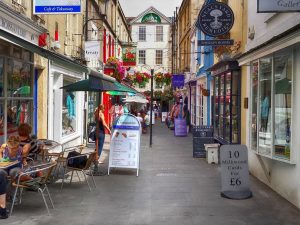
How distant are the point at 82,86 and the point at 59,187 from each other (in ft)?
7.57

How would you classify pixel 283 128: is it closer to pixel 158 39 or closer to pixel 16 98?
pixel 16 98

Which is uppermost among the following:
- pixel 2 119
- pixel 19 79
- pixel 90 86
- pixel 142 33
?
pixel 142 33

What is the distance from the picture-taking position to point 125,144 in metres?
10.7

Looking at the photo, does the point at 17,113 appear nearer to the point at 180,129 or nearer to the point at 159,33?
the point at 180,129

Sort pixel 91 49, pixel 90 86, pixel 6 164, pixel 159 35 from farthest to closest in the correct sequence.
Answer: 1. pixel 159 35
2. pixel 91 49
3. pixel 90 86
4. pixel 6 164

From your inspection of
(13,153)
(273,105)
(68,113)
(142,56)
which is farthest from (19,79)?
(142,56)

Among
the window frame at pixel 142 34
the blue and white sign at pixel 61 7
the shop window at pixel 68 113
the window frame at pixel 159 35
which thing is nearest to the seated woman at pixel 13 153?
the blue and white sign at pixel 61 7

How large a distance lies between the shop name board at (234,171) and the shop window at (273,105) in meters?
0.66

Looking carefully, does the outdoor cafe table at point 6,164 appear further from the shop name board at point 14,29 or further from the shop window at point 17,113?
the shop window at point 17,113

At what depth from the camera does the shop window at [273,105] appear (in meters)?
7.98

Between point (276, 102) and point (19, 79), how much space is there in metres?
5.77

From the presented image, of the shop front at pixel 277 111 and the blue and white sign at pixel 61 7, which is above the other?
the blue and white sign at pixel 61 7

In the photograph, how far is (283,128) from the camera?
816 centimetres

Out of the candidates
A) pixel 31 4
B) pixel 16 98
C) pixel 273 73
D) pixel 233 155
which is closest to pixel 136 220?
pixel 233 155
